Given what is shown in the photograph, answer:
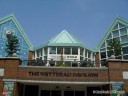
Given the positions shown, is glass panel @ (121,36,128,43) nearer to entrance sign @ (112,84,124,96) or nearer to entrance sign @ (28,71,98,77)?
entrance sign @ (28,71,98,77)

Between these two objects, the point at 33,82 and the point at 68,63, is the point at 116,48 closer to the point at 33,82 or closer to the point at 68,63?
the point at 68,63

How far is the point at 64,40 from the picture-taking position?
147ft

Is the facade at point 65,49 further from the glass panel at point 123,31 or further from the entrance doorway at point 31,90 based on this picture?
the entrance doorway at point 31,90

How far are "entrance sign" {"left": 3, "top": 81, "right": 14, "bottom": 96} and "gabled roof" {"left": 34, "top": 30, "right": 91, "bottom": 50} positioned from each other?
21.2 m

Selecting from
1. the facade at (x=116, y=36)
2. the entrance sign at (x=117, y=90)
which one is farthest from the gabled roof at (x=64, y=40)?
the entrance sign at (x=117, y=90)

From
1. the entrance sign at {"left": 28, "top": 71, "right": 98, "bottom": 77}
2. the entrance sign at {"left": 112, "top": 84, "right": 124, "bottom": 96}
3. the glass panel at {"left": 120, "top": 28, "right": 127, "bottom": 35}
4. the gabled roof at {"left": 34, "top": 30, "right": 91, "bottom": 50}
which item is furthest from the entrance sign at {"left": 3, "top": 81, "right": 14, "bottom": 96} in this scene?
the glass panel at {"left": 120, "top": 28, "right": 127, "bottom": 35}

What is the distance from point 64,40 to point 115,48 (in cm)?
863

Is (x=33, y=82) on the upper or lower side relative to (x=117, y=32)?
lower

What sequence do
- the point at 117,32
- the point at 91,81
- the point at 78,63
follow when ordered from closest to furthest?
the point at 91,81, the point at 78,63, the point at 117,32

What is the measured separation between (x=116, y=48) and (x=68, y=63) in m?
19.7

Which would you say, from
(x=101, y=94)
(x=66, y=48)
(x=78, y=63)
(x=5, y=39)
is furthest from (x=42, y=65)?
(x=5, y=39)

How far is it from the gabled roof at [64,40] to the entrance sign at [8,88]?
2116 centimetres

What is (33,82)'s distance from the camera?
922 inches

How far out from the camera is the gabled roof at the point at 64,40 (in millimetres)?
43531
